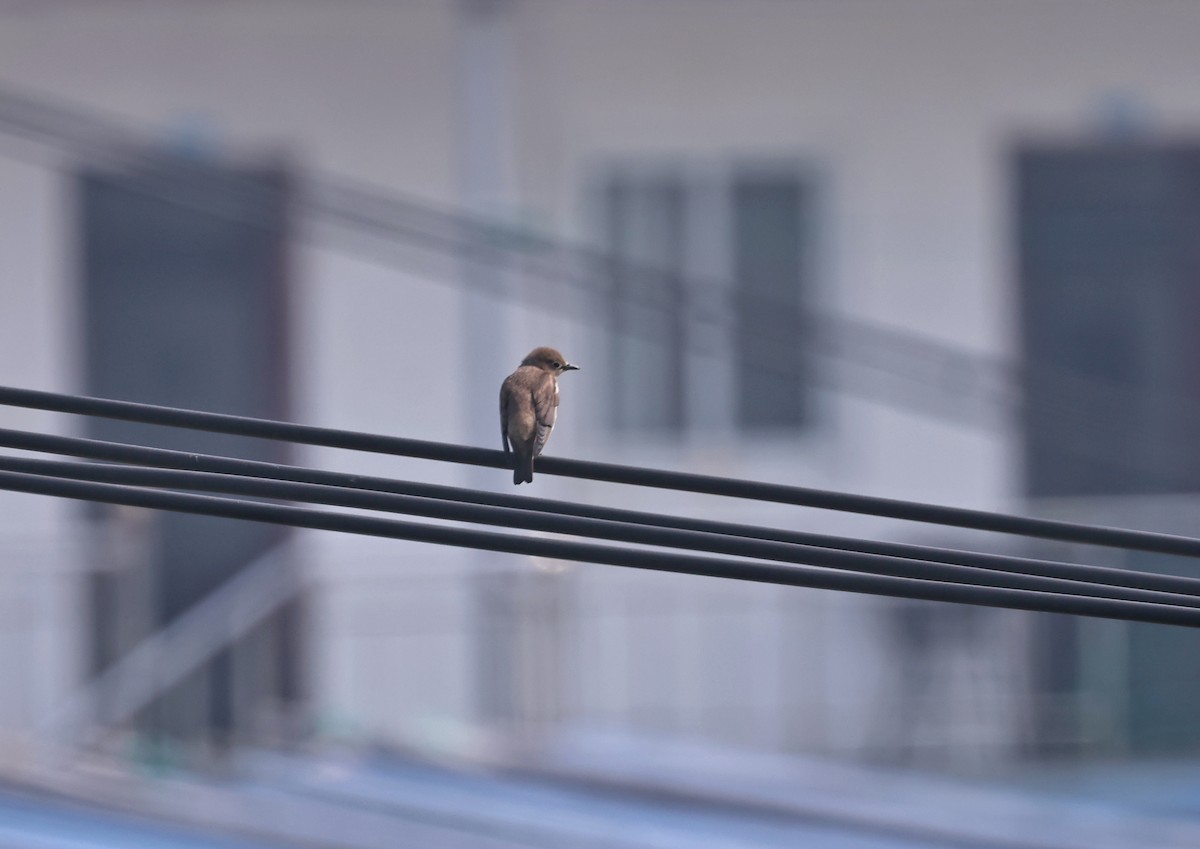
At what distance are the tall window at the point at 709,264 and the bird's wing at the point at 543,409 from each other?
5772 mm

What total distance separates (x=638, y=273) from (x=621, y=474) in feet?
20.6

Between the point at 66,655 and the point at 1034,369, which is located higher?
the point at 1034,369

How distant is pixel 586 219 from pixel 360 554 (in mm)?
2248

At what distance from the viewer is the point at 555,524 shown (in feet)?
8.46

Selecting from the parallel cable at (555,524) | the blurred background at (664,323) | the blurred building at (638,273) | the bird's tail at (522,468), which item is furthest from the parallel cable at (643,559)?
the blurred building at (638,273)

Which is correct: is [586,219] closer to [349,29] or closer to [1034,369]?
[349,29]

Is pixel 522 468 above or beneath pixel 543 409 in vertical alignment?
beneath

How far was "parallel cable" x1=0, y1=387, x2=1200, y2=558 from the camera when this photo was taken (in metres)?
2.63

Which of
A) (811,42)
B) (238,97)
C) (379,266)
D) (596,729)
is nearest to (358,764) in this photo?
(596,729)

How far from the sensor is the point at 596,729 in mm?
8445

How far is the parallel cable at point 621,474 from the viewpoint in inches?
103

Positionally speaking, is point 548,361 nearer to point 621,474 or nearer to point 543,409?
point 543,409

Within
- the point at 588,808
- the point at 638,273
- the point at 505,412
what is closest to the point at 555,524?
the point at 505,412

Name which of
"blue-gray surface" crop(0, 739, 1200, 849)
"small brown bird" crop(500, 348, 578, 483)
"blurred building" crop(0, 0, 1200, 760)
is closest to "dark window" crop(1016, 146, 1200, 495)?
"blurred building" crop(0, 0, 1200, 760)
